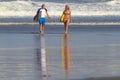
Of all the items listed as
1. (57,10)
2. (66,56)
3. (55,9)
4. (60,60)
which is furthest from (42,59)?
(55,9)

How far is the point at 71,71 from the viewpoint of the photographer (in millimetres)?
12961

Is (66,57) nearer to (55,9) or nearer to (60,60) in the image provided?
(60,60)

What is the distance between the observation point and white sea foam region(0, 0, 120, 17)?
53344 mm

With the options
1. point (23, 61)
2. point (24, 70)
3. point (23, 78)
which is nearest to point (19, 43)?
point (23, 61)

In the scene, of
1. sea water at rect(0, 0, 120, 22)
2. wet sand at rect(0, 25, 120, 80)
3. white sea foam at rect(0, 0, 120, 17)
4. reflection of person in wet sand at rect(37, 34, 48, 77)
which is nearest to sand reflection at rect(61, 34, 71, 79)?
wet sand at rect(0, 25, 120, 80)

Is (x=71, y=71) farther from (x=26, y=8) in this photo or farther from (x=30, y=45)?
(x=26, y=8)

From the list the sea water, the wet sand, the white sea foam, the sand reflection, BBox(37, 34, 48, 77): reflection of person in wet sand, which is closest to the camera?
the wet sand

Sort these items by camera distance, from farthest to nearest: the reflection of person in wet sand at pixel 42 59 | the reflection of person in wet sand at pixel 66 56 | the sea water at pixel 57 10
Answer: the sea water at pixel 57 10 < the reflection of person in wet sand at pixel 66 56 < the reflection of person in wet sand at pixel 42 59

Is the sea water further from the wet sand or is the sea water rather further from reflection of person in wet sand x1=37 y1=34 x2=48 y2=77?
reflection of person in wet sand x1=37 y1=34 x2=48 y2=77

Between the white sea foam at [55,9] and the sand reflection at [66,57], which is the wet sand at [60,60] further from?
the white sea foam at [55,9]

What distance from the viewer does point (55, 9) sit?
2271 inches

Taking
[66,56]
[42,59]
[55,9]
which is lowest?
[55,9]

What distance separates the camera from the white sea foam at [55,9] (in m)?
53.3

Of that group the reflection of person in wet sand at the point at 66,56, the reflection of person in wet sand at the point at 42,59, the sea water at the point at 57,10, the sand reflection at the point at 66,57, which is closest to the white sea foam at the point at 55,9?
the sea water at the point at 57,10
